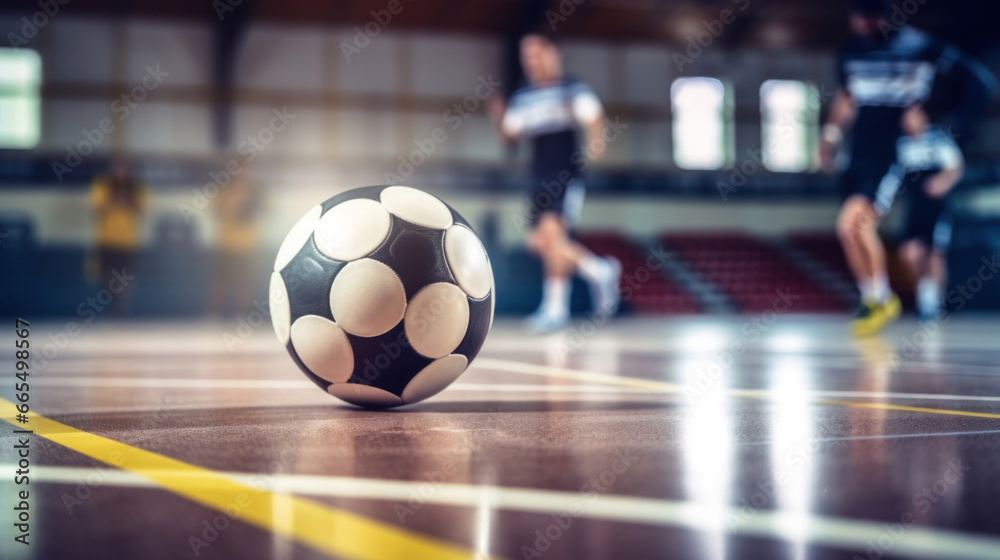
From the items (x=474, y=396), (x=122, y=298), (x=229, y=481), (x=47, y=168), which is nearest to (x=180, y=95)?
(x=47, y=168)

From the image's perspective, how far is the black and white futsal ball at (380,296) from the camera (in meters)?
2.13

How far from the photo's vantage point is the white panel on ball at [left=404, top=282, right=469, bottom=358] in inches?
84.5

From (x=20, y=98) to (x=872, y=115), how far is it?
48.3 feet

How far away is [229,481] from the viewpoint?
1.31m

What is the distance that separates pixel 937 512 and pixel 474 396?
1715mm

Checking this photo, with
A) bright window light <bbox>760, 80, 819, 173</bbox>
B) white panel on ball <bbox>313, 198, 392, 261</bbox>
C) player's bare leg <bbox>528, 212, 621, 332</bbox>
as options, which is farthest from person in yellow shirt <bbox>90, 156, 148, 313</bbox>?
bright window light <bbox>760, 80, 819, 173</bbox>

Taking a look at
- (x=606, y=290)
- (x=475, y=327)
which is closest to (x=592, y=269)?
(x=606, y=290)

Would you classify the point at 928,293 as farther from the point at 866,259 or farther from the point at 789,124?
the point at 789,124

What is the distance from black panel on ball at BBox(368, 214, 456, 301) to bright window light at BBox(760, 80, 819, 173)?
1739cm

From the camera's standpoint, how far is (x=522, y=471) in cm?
140

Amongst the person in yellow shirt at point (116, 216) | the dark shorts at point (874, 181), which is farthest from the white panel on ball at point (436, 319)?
the person in yellow shirt at point (116, 216)

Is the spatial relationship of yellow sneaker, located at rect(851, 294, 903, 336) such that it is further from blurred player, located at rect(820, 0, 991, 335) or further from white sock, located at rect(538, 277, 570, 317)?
white sock, located at rect(538, 277, 570, 317)

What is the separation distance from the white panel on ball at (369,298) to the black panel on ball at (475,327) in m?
0.23

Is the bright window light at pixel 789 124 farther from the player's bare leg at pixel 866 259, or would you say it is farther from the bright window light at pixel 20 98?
the bright window light at pixel 20 98
